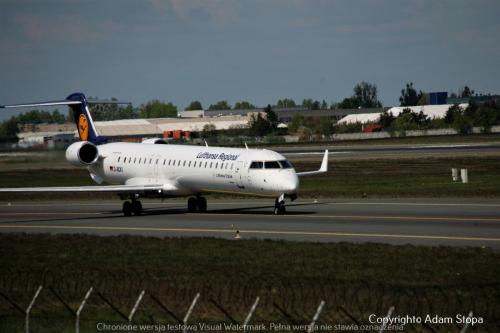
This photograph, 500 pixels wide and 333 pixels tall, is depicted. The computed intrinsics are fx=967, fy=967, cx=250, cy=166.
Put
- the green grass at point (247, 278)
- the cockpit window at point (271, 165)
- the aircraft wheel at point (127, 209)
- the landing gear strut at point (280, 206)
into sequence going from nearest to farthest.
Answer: the green grass at point (247, 278) → the cockpit window at point (271, 165) → the landing gear strut at point (280, 206) → the aircraft wheel at point (127, 209)

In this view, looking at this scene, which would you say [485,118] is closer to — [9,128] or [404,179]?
[9,128]

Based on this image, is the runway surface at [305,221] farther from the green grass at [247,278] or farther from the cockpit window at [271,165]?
the green grass at [247,278]

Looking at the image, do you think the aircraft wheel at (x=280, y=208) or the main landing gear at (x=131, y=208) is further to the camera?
the main landing gear at (x=131, y=208)

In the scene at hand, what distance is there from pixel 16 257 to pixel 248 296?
1039 centimetres

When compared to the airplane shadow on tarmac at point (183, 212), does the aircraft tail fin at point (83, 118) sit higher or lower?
higher

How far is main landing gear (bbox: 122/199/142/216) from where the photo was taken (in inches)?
1647

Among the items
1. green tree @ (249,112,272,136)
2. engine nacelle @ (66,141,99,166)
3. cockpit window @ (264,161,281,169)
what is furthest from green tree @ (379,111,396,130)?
cockpit window @ (264,161,281,169)

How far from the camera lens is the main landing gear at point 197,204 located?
42.7 meters

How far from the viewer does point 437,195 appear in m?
46.2

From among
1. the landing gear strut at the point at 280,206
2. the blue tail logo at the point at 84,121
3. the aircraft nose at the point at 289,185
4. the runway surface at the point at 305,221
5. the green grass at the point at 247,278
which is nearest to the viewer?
the green grass at the point at 247,278

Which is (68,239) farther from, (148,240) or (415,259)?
(415,259)

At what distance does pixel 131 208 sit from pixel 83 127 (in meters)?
7.79

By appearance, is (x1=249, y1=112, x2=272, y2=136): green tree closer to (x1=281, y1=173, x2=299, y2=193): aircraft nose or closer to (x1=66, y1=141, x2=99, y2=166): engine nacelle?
(x1=66, y1=141, x2=99, y2=166): engine nacelle

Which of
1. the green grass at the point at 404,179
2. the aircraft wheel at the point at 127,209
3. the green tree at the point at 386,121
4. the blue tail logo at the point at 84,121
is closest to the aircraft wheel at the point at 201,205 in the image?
the aircraft wheel at the point at 127,209
